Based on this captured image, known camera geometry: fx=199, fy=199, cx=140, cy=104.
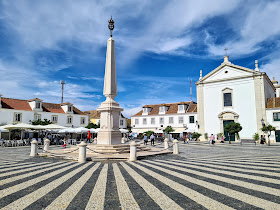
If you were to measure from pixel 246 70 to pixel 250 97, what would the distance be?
4.23 m

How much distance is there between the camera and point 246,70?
30422 millimetres

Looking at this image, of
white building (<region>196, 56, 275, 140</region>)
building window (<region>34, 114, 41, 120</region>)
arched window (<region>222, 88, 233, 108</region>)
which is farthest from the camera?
building window (<region>34, 114, 41, 120</region>)

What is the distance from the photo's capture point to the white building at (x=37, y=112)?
34.8 metres

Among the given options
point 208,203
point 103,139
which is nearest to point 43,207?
point 208,203

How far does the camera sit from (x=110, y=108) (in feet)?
45.5

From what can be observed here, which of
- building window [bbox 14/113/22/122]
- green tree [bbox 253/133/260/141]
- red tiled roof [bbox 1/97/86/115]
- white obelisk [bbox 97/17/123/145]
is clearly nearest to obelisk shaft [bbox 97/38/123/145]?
white obelisk [bbox 97/17/123/145]

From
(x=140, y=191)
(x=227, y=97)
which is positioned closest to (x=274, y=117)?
(x=227, y=97)

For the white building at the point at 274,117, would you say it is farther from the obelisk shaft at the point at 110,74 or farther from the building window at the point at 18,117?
the building window at the point at 18,117

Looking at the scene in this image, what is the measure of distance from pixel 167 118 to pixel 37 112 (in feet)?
85.3

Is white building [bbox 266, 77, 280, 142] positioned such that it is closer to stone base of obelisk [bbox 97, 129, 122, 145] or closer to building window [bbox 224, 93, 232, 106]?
building window [bbox 224, 93, 232, 106]

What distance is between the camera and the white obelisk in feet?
45.0

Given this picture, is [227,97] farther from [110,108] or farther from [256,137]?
[110,108]

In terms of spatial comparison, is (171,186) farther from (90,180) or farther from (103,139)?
(103,139)

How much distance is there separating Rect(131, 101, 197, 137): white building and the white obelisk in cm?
2663
